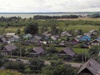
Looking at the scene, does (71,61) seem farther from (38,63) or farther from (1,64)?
(1,64)

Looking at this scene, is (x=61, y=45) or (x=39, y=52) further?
(x=61, y=45)

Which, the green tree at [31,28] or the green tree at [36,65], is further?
the green tree at [31,28]

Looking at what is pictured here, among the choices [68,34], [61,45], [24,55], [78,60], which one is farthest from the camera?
[68,34]

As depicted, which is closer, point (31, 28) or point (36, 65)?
point (36, 65)

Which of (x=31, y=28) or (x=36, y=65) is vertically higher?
(x=36, y=65)

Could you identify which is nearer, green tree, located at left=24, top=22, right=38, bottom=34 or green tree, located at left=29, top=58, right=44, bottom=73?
green tree, located at left=29, top=58, right=44, bottom=73

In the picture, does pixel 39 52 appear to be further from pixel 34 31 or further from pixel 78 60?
pixel 34 31

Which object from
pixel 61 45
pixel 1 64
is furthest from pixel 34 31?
pixel 1 64

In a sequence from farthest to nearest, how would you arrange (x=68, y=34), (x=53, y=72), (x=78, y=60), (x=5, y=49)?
(x=68, y=34) < (x=5, y=49) < (x=78, y=60) < (x=53, y=72)

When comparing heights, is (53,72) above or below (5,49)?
above

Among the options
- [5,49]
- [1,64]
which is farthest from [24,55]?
[1,64]
